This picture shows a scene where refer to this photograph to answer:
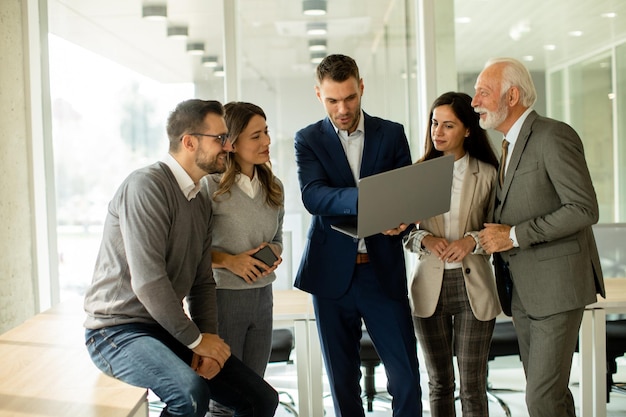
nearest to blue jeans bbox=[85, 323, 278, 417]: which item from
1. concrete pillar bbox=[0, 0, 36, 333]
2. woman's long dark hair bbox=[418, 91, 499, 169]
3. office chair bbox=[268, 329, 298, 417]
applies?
office chair bbox=[268, 329, 298, 417]

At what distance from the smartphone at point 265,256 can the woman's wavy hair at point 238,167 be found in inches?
8.4

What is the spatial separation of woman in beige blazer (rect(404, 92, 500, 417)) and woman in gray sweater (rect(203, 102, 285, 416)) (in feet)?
1.96

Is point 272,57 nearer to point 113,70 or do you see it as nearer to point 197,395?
point 113,70

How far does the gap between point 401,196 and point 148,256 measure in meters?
0.88

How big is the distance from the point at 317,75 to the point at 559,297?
1211 mm

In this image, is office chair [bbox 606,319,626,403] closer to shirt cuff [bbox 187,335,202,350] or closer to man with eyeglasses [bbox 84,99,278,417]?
man with eyeglasses [bbox 84,99,278,417]

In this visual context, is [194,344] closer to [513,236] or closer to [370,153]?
[370,153]

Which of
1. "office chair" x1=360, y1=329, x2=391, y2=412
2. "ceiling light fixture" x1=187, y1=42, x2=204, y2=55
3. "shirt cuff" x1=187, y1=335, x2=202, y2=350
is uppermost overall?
"ceiling light fixture" x1=187, y1=42, x2=204, y2=55

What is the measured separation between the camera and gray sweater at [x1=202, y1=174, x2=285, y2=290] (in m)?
2.76

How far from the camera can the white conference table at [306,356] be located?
3.41m

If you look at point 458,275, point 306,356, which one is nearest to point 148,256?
point 458,275

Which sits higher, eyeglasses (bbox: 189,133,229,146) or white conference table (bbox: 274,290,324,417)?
eyeglasses (bbox: 189,133,229,146)

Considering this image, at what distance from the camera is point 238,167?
285 cm

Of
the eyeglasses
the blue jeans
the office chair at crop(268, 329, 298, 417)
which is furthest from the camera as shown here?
the office chair at crop(268, 329, 298, 417)
